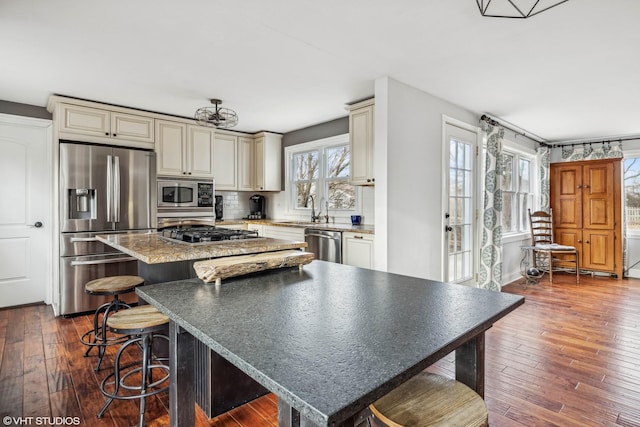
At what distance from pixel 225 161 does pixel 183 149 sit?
2.37ft

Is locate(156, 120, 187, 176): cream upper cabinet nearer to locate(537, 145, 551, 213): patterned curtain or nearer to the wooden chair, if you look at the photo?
the wooden chair

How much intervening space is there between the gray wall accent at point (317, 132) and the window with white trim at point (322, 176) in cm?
9

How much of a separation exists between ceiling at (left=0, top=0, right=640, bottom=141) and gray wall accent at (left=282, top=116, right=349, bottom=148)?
462mm

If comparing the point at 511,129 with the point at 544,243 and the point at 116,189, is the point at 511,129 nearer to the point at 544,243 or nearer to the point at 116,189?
the point at 544,243

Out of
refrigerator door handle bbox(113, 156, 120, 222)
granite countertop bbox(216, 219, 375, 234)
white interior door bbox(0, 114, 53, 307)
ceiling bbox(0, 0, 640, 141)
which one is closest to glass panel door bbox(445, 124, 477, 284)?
ceiling bbox(0, 0, 640, 141)

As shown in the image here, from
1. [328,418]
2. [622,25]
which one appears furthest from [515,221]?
[328,418]

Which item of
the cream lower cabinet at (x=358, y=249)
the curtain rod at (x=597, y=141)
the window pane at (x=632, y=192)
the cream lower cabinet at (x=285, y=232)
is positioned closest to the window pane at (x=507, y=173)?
the curtain rod at (x=597, y=141)

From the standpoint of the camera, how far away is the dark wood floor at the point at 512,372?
6.11 ft

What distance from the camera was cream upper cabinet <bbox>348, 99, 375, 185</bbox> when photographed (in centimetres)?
342

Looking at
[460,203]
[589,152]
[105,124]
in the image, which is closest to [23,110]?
[105,124]

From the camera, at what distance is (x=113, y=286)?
2395 mm

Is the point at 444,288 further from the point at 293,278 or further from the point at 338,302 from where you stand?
the point at 293,278

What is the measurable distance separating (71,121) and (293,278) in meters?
3.39

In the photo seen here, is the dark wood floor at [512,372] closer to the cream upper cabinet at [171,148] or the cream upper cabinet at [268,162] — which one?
the cream upper cabinet at [171,148]
